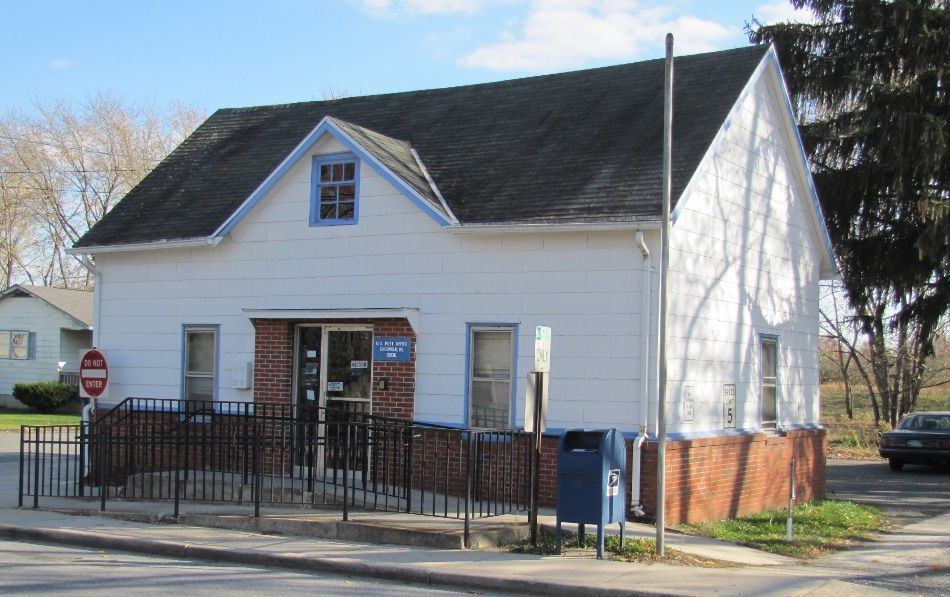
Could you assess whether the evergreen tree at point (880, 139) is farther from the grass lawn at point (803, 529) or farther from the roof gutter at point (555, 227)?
the roof gutter at point (555, 227)

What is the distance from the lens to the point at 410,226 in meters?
15.3

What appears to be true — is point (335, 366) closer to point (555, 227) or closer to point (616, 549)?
point (555, 227)

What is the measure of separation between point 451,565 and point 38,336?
3448cm

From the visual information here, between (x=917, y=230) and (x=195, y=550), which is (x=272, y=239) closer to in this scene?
(x=195, y=550)

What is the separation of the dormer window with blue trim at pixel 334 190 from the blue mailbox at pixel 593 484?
5931 millimetres

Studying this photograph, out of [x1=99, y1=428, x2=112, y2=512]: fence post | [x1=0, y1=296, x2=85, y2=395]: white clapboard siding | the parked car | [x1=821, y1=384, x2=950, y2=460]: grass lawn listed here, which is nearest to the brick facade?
[x1=99, y1=428, x2=112, y2=512]: fence post

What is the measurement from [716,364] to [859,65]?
11.9 metres

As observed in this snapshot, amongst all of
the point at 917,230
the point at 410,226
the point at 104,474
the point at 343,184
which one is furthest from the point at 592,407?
the point at 917,230

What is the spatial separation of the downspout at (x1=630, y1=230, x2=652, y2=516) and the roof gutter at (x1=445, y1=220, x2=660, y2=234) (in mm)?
167

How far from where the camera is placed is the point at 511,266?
47.6 ft

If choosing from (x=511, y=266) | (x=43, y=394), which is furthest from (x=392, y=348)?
(x=43, y=394)

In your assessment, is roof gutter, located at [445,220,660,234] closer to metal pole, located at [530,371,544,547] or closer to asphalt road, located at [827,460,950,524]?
metal pole, located at [530,371,544,547]

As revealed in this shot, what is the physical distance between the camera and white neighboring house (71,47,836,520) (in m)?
13.9

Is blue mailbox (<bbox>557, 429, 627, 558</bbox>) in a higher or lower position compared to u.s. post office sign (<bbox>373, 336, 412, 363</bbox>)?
lower
